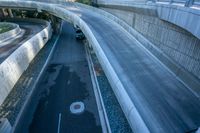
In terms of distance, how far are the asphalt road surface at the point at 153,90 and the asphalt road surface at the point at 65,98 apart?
5.41 metres

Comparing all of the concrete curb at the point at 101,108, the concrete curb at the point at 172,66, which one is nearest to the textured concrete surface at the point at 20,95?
the concrete curb at the point at 101,108

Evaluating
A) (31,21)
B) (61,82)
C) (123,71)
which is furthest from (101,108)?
(31,21)

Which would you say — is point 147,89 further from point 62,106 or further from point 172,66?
point 62,106

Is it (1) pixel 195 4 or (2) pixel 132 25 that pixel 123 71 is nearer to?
(1) pixel 195 4

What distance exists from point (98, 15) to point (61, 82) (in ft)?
66.3

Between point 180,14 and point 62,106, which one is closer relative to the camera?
point 180,14

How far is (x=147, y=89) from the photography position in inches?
538

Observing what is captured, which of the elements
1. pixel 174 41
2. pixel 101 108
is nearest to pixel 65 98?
pixel 101 108

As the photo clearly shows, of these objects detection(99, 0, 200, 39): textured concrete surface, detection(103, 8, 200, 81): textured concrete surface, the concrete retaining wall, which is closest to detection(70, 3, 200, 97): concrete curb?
detection(103, 8, 200, 81): textured concrete surface

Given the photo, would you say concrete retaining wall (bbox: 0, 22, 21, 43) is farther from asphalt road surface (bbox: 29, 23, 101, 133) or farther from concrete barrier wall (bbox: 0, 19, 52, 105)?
asphalt road surface (bbox: 29, 23, 101, 133)

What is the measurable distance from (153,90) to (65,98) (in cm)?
1096

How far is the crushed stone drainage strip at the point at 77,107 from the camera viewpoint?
17.8 metres

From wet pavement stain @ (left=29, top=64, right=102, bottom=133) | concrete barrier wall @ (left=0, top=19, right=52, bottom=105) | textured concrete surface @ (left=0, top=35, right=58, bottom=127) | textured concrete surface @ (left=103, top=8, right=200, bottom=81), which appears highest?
textured concrete surface @ (left=103, top=8, right=200, bottom=81)

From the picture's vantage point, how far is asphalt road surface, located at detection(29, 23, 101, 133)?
627 inches
